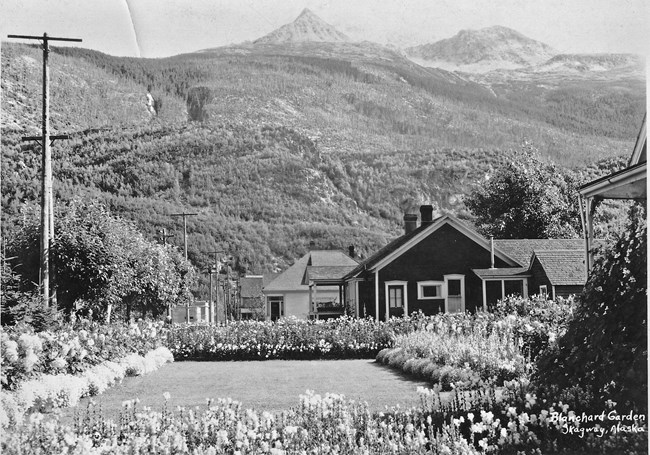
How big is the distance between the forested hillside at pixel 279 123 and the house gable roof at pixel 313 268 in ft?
36.0

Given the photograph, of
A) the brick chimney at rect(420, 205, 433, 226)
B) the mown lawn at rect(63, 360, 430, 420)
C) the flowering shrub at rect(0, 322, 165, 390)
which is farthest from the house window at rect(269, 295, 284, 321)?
the mown lawn at rect(63, 360, 430, 420)

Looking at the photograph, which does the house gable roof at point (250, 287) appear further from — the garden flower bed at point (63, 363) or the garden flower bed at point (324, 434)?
the garden flower bed at point (324, 434)

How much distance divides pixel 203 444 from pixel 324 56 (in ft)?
17.8

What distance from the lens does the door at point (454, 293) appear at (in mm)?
27938

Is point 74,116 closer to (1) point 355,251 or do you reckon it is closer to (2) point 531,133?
(2) point 531,133

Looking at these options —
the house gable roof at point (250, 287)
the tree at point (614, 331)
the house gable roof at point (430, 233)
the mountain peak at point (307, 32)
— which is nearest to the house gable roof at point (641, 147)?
the tree at point (614, 331)

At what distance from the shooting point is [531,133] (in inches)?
589

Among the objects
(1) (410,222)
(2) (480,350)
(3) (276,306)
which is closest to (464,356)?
(2) (480,350)

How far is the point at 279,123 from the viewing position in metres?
16.5

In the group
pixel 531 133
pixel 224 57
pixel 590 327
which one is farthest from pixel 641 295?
pixel 531 133

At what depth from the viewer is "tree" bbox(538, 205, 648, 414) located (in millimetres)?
7562

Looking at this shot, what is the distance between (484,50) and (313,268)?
26.2 metres

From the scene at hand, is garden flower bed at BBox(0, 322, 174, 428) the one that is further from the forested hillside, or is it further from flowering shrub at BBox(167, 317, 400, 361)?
flowering shrub at BBox(167, 317, 400, 361)

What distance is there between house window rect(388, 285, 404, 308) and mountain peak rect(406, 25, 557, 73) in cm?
1945
